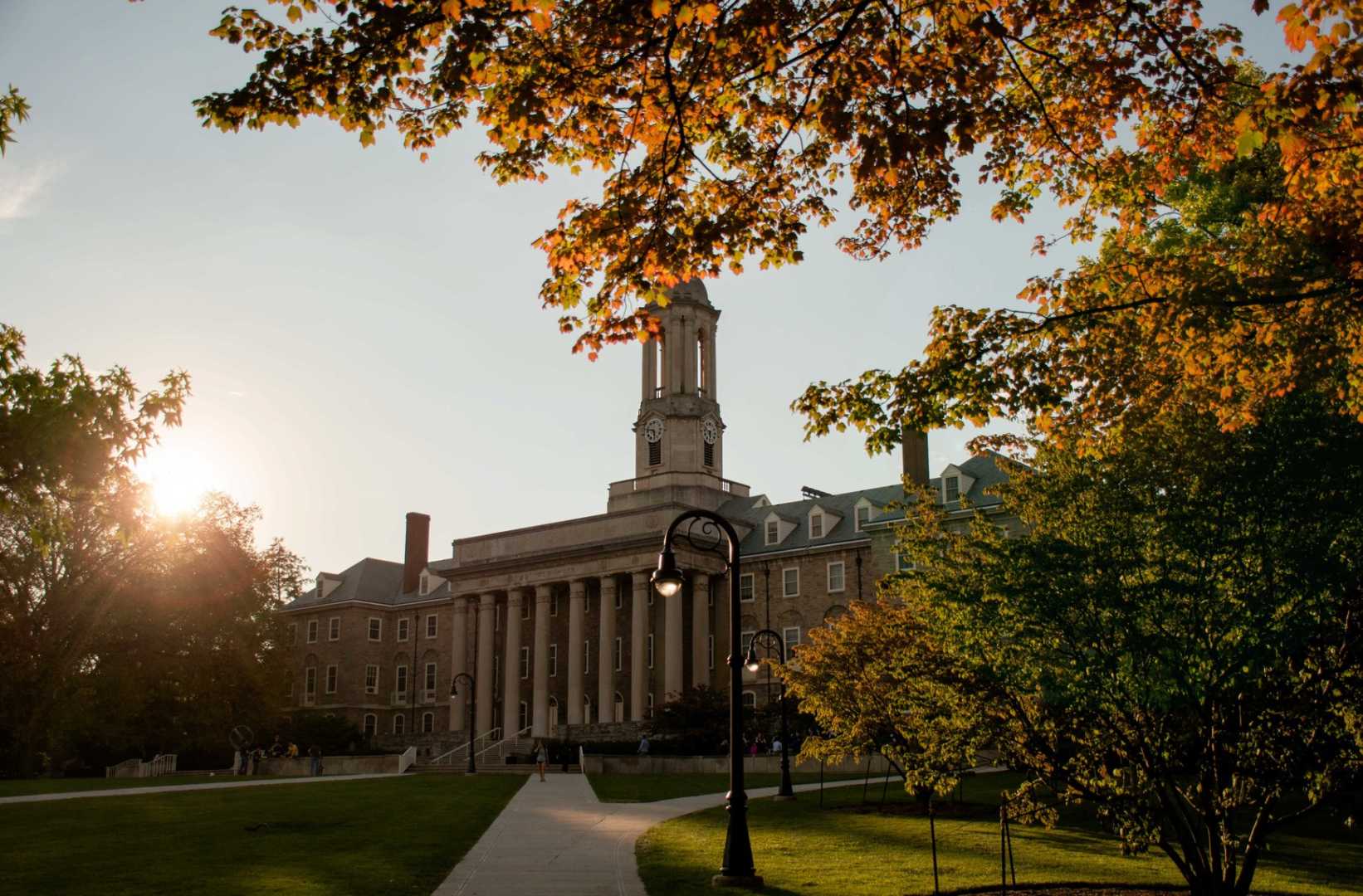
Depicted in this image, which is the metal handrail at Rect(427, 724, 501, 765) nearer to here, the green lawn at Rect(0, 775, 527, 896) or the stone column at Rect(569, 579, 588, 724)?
the stone column at Rect(569, 579, 588, 724)

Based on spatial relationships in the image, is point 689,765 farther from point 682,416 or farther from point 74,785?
point 682,416

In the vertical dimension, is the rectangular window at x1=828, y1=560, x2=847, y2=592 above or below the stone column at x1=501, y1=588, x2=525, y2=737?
above

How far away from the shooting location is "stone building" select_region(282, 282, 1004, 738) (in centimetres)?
6412

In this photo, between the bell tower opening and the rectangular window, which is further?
the bell tower opening

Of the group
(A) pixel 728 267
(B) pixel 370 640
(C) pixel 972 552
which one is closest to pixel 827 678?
(C) pixel 972 552

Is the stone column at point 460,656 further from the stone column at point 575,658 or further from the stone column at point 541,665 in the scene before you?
the stone column at point 575,658

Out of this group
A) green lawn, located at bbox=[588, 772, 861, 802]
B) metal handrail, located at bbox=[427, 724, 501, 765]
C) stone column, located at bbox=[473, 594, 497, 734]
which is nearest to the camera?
green lawn, located at bbox=[588, 772, 861, 802]

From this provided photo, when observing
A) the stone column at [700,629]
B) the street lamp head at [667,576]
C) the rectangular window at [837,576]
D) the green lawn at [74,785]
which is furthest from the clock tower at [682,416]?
the street lamp head at [667,576]

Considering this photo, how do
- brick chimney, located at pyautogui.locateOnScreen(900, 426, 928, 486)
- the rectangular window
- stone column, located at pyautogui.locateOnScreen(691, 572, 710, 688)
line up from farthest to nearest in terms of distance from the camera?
stone column, located at pyautogui.locateOnScreen(691, 572, 710, 688), the rectangular window, brick chimney, located at pyautogui.locateOnScreen(900, 426, 928, 486)

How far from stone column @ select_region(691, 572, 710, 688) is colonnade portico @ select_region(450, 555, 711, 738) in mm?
47

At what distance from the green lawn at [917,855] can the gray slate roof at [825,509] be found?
112 feet

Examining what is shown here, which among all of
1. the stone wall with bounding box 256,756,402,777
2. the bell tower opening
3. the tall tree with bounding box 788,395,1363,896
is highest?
the bell tower opening

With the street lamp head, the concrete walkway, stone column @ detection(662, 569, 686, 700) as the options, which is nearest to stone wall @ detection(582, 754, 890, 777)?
the concrete walkway

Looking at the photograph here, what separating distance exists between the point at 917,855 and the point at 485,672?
2196 inches
